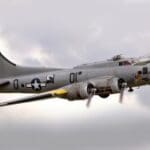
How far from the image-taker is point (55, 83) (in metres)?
61.7

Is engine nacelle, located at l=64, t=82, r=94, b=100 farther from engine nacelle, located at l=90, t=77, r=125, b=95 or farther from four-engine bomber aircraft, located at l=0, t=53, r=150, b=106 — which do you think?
engine nacelle, located at l=90, t=77, r=125, b=95

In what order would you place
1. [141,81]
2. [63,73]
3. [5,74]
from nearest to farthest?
[141,81], [63,73], [5,74]

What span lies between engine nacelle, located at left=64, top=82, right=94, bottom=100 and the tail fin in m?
6.41

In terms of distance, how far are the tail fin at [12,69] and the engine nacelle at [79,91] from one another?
641cm

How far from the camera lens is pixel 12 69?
66312 millimetres

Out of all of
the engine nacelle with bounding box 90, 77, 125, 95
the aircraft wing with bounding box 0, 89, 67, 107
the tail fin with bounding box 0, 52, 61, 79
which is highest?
the tail fin with bounding box 0, 52, 61, 79

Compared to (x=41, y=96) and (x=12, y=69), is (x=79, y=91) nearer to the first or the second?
(x=41, y=96)

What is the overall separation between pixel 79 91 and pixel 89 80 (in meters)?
1.99

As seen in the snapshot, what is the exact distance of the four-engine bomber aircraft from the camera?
57312 mm

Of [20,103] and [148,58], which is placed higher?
[148,58]

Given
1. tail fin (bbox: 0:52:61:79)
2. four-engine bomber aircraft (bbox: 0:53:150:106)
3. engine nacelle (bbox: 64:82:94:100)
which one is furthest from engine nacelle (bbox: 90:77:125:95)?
tail fin (bbox: 0:52:61:79)

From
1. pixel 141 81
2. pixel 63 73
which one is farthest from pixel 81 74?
pixel 141 81

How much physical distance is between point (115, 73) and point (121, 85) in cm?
128

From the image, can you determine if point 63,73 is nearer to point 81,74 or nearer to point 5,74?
point 81,74
